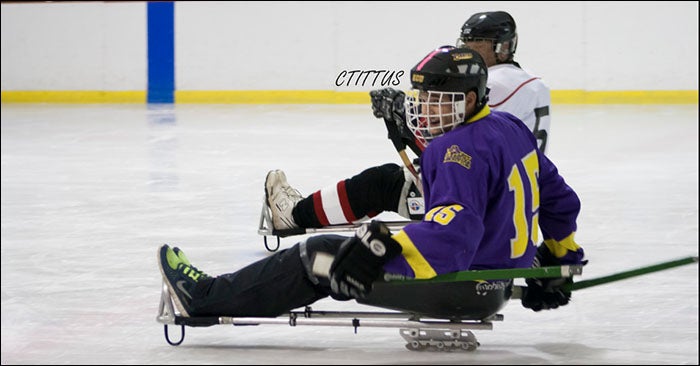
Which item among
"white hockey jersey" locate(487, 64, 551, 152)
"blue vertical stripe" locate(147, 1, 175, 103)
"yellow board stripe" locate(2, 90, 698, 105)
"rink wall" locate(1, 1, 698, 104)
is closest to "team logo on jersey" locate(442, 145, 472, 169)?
"white hockey jersey" locate(487, 64, 551, 152)

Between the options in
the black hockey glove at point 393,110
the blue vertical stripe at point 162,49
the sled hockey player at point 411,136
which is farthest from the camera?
the blue vertical stripe at point 162,49

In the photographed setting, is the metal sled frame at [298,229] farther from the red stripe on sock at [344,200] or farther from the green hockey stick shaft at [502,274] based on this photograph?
the green hockey stick shaft at [502,274]

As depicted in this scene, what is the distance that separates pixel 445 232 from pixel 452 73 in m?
0.44

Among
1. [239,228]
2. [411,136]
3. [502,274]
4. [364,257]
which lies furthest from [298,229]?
[364,257]

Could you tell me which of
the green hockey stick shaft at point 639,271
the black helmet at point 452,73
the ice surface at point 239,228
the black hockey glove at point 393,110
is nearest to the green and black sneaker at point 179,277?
the ice surface at point 239,228

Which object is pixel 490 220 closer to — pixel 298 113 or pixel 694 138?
pixel 694 138

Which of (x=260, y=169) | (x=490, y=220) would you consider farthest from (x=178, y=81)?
(x=490, y=220)

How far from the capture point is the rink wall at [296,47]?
41.2 ft

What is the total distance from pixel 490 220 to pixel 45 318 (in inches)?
56.8

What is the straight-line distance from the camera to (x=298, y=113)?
1214 centimetres

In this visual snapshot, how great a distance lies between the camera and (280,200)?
187 inches

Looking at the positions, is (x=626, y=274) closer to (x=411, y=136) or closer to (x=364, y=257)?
(x=364, y=257)

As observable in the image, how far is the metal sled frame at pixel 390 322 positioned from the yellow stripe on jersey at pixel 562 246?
0.27m

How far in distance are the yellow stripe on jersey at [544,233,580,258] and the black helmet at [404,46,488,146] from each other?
488 mm
